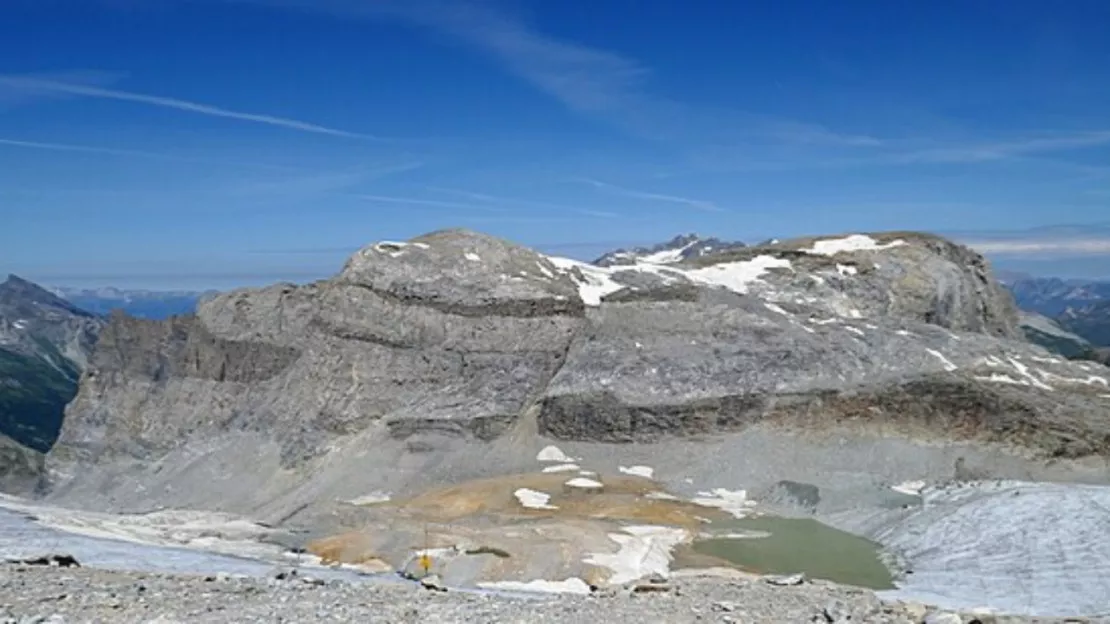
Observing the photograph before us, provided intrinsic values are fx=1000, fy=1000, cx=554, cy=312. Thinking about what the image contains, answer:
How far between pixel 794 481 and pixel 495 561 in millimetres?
25428

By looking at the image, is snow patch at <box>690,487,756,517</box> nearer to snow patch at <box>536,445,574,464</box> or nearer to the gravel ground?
snow patch at <box>536,445,574,464</box>

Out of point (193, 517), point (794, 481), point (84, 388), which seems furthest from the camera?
point (84, 388)

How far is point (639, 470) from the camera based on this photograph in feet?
194

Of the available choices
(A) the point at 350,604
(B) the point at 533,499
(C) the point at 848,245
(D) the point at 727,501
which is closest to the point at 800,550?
(D) the point at 727,501

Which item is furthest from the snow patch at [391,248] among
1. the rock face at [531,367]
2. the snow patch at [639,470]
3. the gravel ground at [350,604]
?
the gravel ground at [350,604]

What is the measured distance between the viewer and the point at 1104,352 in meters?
161

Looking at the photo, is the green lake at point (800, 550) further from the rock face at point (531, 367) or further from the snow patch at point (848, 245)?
the snow patch at point (848, 245)

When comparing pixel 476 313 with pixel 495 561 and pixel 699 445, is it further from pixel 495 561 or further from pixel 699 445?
pixel 495 561

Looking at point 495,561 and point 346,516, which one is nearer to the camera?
point 495,561

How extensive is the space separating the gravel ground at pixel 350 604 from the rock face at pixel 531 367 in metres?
38.3

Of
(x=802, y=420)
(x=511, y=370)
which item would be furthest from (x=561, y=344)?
(x=802, y=420)

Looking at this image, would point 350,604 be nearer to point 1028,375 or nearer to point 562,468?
point 562,468

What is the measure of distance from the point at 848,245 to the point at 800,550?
50200 mm

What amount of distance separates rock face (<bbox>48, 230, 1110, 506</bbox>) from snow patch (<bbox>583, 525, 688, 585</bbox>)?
16992 millimetres
